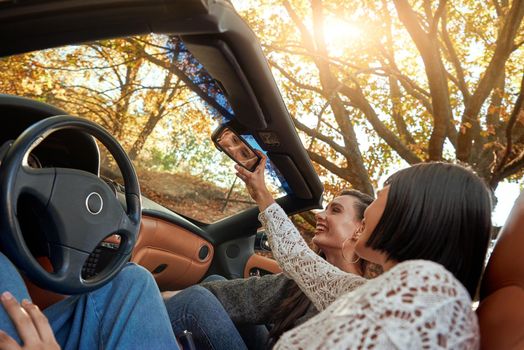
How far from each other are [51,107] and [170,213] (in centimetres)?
115

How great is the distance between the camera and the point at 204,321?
1.88 meters

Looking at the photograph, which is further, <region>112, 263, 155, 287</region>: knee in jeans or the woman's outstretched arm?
the woman's outstretched arm

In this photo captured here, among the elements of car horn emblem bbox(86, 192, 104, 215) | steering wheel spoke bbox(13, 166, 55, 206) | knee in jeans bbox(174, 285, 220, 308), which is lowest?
knee in jeans bbox(174, 285, 220, 308)

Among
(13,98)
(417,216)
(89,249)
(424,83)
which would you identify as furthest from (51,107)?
(424,83)

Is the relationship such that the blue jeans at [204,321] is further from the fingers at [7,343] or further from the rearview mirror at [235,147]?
the fingers at [7,343]

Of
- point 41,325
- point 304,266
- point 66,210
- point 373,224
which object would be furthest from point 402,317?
point 304,266

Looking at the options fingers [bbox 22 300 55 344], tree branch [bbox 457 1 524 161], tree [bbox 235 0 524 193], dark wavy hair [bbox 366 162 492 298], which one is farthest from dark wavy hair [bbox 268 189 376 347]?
tree branch [bbox 457 1 524 161]

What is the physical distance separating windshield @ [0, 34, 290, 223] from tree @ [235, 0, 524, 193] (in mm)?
2616

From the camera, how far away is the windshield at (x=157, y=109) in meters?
1.87

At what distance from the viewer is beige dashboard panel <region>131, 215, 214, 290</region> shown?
2.45 meters

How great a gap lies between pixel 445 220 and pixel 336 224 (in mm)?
1284

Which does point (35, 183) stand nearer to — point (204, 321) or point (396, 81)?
point (204, 321)

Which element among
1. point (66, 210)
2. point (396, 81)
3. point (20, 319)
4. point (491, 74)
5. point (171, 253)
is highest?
point (396, 81)

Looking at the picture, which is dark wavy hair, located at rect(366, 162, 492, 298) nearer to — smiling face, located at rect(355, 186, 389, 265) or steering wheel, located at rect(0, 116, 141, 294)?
smiling face, located at rect(355, 186, 389, 265)
